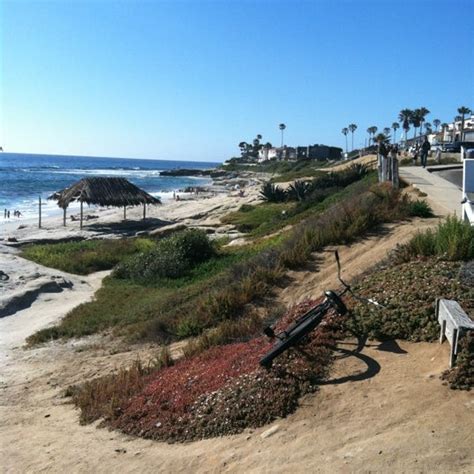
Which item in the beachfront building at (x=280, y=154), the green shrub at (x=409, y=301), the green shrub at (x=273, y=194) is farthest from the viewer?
the beachfront building at (x=280, y=154)

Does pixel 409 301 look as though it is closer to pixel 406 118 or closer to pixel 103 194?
pixel 103 194

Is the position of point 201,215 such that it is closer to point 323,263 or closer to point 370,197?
point 370,197

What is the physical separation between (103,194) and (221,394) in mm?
30013

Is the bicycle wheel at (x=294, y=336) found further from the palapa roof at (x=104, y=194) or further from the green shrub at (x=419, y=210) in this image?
the palapa roof at (x=104, y=194)

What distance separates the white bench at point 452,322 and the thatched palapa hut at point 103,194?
96.6 ft

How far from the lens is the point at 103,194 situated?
35.1m

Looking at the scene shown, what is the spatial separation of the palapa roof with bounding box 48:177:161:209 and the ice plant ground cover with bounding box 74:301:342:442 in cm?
2773

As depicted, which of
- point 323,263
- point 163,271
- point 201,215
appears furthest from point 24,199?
point 323,263

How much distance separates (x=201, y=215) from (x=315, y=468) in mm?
32641

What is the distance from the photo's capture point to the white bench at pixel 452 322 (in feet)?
19.3

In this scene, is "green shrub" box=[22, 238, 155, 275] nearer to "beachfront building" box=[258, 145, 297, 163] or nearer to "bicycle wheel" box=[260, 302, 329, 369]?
"bicycle wheel" box=[260, 302, 329, 369]

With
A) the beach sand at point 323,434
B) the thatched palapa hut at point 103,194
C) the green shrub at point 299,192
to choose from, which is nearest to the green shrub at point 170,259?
the beach sand at point 323,434

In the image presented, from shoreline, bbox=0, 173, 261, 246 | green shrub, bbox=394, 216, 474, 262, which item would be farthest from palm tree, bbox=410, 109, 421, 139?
green shrub, bbox=394, 216, 474, 262

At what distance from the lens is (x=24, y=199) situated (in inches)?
2250
